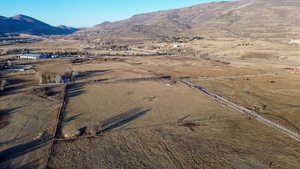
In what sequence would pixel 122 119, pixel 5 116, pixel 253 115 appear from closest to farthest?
1. pixel 122 119
2. pixel 5 116
3. pixel 253 115

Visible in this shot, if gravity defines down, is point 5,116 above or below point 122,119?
above

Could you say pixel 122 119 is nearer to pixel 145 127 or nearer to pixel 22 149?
pixel 145 127

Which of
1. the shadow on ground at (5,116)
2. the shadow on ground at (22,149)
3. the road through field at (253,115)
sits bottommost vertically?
the road through field at (253,115)

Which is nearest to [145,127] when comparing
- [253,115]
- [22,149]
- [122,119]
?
[122,119]

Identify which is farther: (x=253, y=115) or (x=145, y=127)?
(x=253, y=115)

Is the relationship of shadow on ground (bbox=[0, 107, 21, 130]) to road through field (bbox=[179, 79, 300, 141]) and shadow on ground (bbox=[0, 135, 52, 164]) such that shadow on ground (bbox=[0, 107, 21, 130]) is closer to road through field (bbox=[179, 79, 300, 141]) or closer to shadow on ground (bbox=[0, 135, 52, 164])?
shadow on ground (bbox=[0, 135, 52, 164])

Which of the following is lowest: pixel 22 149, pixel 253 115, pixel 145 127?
pixel 253 115

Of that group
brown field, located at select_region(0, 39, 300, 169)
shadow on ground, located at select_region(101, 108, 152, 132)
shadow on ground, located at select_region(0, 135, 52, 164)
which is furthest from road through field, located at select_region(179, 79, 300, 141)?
shadow on ground, located at select_region(0, 135, 52, 164)

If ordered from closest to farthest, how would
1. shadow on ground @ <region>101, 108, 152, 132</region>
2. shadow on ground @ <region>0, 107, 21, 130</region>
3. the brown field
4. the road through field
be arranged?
the brown field < the road through field < shadow on ground @ <region>101, 108, 152, 132</region> < shadow on ground @ <region>0, 107, 21, 130</region>

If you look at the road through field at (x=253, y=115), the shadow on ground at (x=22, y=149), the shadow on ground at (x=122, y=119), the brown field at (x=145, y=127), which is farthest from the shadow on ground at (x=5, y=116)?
the road through field at (x=253, y=115)

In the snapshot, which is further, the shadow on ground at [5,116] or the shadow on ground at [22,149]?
the shadow on ground at [5,116]

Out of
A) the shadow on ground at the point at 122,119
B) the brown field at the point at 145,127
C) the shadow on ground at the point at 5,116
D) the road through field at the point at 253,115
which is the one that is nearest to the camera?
the brown field at the point at 145,127

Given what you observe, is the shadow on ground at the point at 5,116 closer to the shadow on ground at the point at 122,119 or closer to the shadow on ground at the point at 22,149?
the shadow on ground at the point at 22,149
